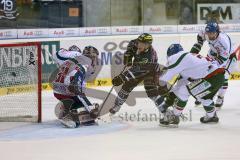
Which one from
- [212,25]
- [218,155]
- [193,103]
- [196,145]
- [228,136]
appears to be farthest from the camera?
[193,103]

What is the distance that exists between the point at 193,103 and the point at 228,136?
7.07ft

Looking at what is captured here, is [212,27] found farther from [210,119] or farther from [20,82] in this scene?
[20,82]

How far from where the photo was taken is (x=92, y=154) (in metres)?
5.02

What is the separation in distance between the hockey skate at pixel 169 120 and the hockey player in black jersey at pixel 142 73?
0.16m

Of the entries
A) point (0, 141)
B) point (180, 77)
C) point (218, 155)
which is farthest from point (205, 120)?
point (0, 141)

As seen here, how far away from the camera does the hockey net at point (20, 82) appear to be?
6719mm

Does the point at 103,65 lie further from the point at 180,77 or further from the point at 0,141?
the point at 0,141

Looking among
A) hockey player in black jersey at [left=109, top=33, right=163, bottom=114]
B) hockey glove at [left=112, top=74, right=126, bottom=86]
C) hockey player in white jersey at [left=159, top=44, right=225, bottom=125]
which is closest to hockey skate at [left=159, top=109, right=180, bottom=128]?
hockey player in white jersey at [left=159, top=44, right=225, bottom=125]

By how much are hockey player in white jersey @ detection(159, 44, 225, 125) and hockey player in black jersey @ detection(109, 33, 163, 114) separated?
20cm

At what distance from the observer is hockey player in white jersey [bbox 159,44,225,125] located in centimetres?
606

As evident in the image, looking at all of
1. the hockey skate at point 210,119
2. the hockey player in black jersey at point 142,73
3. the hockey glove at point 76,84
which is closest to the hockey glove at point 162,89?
the hockey player in black jersey at point 142,73

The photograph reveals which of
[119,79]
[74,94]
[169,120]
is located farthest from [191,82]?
[74,94]

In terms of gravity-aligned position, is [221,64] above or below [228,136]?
above

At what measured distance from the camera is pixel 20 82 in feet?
22.4
